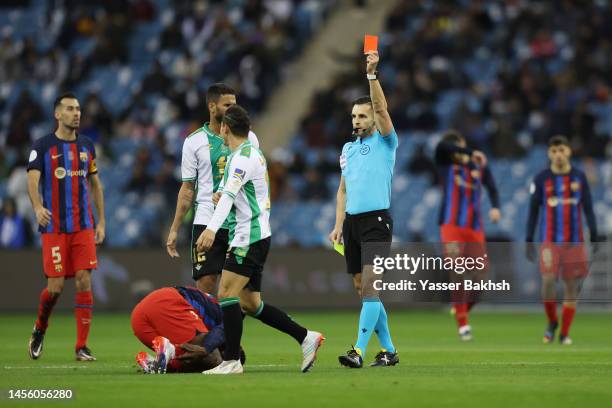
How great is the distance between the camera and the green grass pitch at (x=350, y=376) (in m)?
8.30

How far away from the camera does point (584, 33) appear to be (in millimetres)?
26797

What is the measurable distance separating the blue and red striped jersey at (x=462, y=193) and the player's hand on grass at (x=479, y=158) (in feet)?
0.32

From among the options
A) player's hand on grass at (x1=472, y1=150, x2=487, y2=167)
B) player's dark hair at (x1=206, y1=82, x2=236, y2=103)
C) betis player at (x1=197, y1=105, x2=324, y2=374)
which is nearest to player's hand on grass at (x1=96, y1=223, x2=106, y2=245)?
player's dark hair at (x1=206, y1=82, x2=236, y2=103)

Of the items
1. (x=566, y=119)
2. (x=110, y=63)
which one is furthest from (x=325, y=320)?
(x=110, y=63)

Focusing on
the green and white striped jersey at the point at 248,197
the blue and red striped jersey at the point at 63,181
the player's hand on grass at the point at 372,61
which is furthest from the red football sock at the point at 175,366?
the player's hand on grass at the point at 372,61

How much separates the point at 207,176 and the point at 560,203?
17.7 ft

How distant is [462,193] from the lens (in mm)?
16438

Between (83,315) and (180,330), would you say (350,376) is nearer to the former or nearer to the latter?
(180,330)

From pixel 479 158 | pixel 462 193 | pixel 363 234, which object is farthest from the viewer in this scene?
pixel 462 193

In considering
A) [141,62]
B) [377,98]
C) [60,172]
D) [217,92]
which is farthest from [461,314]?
[141,62]

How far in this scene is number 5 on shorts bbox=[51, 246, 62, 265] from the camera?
40.5 ft

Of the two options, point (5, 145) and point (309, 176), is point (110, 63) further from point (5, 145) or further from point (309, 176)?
point (309, 176)

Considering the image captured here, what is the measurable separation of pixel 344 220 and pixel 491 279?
18.0 ft

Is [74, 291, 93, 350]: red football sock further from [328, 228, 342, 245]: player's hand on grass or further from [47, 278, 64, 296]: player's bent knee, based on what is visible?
[328, 228, 342, 245]: player's hand on grass
